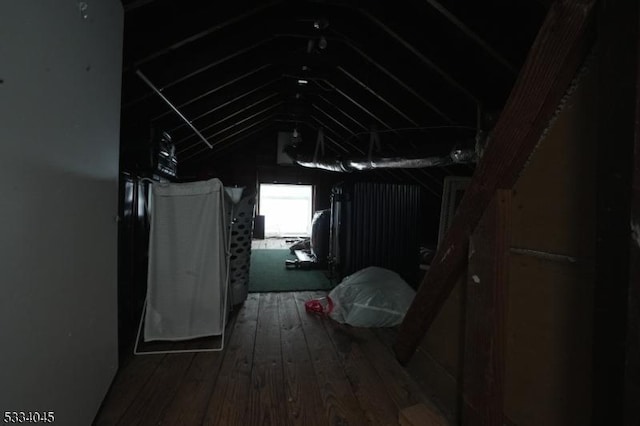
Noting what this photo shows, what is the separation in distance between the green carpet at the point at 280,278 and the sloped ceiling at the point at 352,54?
1756 millimetres

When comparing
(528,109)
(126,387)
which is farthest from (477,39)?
(126,387)

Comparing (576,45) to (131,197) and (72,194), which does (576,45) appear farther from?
(131,197)

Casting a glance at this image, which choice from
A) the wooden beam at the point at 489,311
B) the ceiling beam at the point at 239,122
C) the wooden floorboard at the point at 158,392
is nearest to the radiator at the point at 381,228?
the wooden floorboard at the point at 158,392

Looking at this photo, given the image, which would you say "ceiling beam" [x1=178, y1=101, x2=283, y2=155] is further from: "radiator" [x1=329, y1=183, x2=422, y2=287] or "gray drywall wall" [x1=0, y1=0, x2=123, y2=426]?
"gray drywall wall" [x1=0, y1=0, x2=123, y2=426]

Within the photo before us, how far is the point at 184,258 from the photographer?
1.64m

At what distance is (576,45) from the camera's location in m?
0.52

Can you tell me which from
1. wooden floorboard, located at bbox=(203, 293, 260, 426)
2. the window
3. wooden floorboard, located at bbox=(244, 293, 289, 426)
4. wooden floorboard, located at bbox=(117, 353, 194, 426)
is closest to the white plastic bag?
wooden floorboard, located at bbox=(244, 293, 289, 426)

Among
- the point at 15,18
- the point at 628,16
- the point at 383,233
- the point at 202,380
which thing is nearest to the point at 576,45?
the point at 628,16

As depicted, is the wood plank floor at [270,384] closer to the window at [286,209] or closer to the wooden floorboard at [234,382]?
the wooden floorboard at [234,382]

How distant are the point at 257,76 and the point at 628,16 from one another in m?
3.41

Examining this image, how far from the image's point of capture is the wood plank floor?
1098 millimetres

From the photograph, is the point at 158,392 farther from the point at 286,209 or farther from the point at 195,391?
the point at 286,209

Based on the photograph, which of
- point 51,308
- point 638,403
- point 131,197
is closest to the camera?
point 638,403

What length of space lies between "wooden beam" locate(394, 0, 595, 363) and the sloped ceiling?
1.28m
